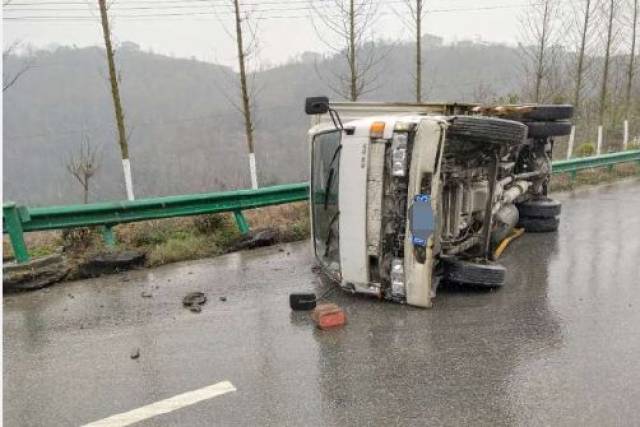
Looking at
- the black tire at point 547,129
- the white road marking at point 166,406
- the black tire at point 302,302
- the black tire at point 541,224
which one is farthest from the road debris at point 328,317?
the black tire at point 547,129

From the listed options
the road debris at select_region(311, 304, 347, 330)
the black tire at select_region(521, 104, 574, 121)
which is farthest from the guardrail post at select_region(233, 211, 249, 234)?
the black tire at select_region(521, 104, 574, 121)

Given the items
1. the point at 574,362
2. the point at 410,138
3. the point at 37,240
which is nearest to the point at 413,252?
the point at 410,138

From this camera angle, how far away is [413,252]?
455cm

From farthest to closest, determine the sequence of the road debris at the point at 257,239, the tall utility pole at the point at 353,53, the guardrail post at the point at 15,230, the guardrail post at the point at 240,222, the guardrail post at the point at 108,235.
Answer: the tall utility pole at the point at 353,53 → the guardrail post at the point at 240,222 → the road debris at the point at 257,239 → the guardrail post at the point at 108,235 → the guardrail post at the point at 15,230

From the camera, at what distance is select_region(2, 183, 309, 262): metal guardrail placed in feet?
18.7

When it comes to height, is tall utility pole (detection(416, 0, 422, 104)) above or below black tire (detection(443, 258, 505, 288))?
above

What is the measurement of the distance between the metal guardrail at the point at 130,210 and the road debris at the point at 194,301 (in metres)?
1.90

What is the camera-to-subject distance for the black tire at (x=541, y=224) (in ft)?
25.2

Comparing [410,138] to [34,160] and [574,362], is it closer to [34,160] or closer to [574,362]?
[574,362]

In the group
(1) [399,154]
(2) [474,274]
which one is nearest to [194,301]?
(1) [399,154]

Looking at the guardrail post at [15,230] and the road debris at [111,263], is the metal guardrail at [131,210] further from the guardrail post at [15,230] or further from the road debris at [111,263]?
the road debris at [111,263]

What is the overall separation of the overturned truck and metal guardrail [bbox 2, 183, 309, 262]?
1846 mm

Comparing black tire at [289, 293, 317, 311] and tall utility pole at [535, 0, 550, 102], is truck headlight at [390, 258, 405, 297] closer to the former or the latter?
black tire at [289, 293, 317, 311]

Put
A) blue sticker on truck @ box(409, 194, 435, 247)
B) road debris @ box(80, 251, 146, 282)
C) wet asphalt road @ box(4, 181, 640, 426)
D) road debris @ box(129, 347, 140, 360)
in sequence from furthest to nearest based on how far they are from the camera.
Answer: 1. road debris @ box(80, 251, 146, 282)
2. blue sticker on truck @ box(409, 194, 435, 247)
3. road debris @ box(129, 347, 140, 360)
4. wet asphalt road @ box(4, 181, 640, 426)
